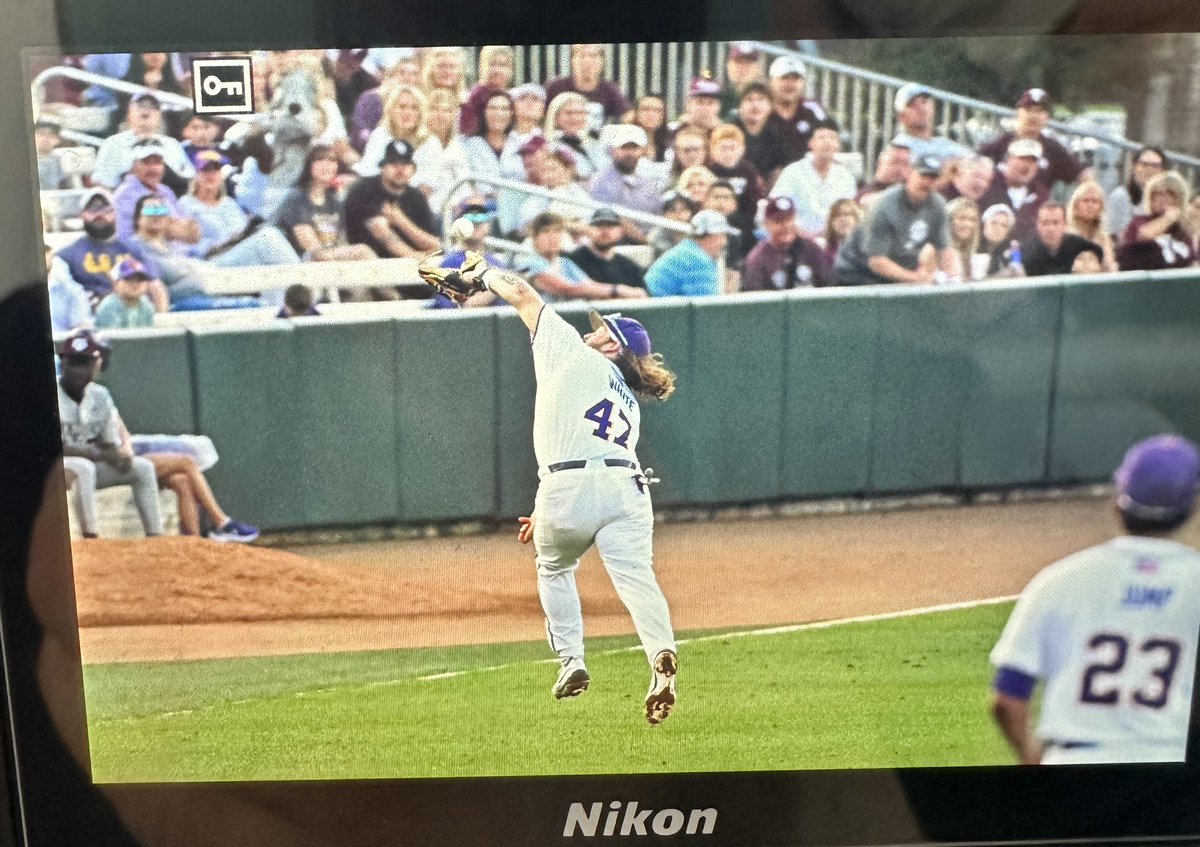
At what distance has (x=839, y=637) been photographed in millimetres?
1502

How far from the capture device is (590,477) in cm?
146

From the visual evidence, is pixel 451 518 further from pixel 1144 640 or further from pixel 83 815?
pixel 1144 640

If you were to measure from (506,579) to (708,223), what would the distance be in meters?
0.53

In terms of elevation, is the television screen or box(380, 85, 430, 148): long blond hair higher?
box(380, 85, 430, 148): long blond hair

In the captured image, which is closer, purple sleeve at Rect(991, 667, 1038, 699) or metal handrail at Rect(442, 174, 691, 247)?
metal handrail at Rect(442, 174, 691, 247)

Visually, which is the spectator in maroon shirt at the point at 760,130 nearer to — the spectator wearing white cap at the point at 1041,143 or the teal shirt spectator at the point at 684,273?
the teal shirt spectator at the point at 684,273

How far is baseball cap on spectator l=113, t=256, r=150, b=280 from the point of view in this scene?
1400 millimetres

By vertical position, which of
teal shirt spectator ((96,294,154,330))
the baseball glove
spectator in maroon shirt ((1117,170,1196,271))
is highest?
spectator in maroon shirt ((1117,170,1196,271))

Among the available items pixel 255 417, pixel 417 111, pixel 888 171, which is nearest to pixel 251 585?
pixel 255 417

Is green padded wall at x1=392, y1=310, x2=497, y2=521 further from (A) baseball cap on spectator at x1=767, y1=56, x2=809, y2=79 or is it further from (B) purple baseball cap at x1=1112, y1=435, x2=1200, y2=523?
(B) purple baseball cap at x1=1112, y1=435, x2=1200, y2=523

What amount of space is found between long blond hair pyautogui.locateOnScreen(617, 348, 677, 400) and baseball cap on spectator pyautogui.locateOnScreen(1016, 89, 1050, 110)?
0.54 metres

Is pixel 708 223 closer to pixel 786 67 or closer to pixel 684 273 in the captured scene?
pixel 684 273

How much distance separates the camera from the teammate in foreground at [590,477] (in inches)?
56.4

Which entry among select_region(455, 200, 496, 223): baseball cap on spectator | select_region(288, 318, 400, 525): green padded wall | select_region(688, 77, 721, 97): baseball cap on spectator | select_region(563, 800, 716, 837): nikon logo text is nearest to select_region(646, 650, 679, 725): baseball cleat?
select_region(563, 800, 716, 837): nikon logo text
